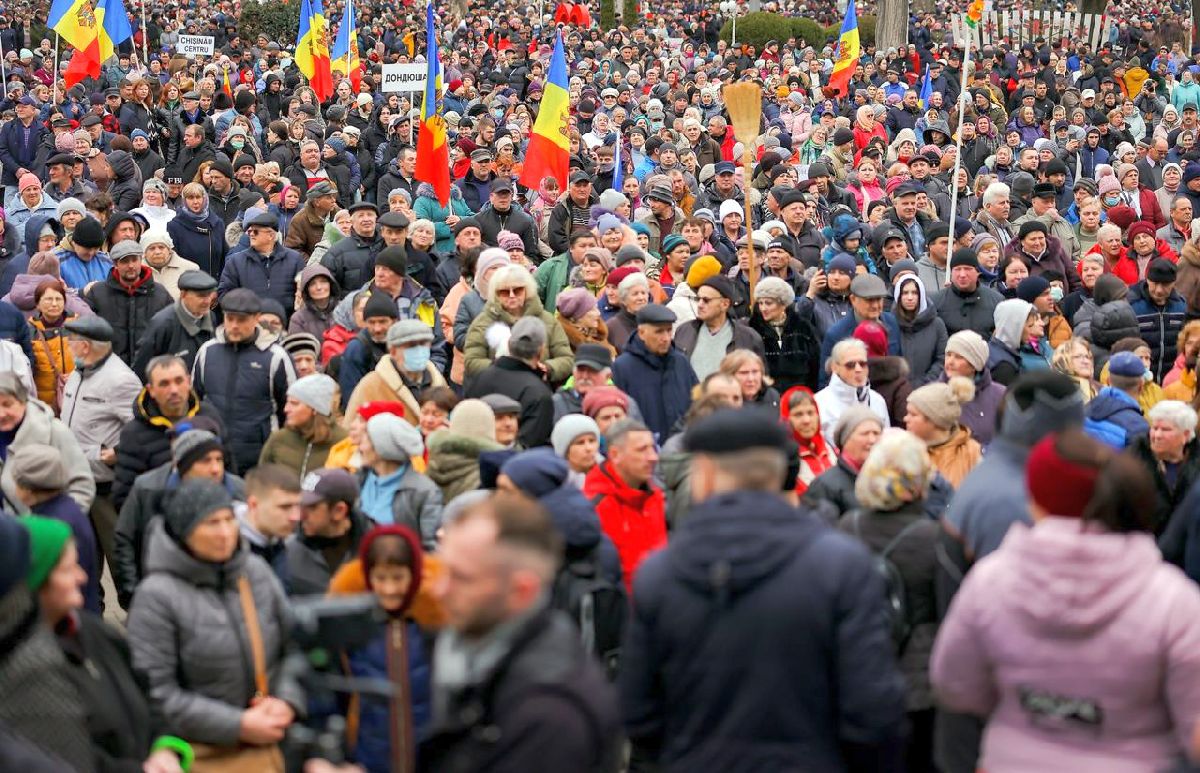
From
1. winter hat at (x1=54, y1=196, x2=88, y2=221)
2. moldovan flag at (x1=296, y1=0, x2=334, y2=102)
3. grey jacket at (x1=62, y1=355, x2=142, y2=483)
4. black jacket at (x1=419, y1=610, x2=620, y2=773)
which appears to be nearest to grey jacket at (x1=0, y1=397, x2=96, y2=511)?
grey jacket at (x1=62, y1=355, x2=142, y2=483)

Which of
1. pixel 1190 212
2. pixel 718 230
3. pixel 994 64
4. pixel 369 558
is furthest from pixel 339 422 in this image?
pixel 994 64

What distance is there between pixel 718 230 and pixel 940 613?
27.7 ft

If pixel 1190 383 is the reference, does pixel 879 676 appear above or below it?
above

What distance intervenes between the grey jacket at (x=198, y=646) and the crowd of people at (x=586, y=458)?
0.04ft

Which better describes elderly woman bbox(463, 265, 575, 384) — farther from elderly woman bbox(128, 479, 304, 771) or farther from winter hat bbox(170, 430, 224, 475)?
elderly woman bbox(128, 479, 304, 771)

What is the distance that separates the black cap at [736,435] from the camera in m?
3.90

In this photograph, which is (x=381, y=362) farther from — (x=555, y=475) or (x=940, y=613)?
(x=940, y=613)

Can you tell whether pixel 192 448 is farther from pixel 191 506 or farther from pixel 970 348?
pixel 970 348

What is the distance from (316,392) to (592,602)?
2.80 m

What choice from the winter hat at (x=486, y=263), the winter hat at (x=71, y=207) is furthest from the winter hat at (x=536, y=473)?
the winter hat at (x=71, y=207)

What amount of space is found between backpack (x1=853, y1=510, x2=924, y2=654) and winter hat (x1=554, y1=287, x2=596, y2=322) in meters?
4.46

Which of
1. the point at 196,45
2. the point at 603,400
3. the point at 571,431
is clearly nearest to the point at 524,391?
the point at 603,400

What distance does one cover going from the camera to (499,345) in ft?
29.9

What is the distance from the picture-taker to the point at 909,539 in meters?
5.31
